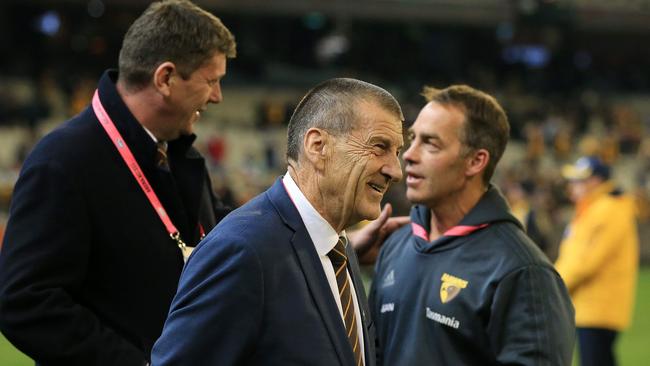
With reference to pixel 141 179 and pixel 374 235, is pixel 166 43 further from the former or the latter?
pixel 374 235

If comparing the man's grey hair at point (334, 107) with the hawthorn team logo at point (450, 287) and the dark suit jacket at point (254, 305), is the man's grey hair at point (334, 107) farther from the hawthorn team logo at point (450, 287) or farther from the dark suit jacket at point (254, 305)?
the hawthorn team logo at point (450, 287)

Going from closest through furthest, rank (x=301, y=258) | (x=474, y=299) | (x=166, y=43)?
(x=301, y=258), (x=166, y=43), (x=474, y=299)

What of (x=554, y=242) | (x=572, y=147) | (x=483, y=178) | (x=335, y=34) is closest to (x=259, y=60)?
(x=335, y=34)

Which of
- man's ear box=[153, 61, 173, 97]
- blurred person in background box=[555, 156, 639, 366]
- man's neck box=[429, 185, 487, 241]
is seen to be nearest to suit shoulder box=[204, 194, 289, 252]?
man's ear box=[153, 61, 173, 97]

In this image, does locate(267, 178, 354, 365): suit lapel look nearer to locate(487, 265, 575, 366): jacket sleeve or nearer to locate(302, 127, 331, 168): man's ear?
locate(302, 127, 331, 168): man's ear

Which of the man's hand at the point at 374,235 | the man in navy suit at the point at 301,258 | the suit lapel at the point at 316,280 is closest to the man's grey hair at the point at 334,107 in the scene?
the man in navy suit at the point at 301,258

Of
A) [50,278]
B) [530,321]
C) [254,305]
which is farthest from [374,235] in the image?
[254,305]

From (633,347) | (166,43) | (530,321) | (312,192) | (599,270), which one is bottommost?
(633,347)

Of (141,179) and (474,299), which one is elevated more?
(141,179)

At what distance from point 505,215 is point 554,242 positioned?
48.5ft

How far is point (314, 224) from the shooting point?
244 centimetres

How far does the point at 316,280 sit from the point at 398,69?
27810 mm

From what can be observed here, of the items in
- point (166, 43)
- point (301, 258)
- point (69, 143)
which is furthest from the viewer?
point (166, 43)

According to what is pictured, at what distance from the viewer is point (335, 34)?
29.8m
